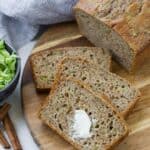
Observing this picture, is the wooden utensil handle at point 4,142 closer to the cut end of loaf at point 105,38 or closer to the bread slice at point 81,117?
the bread slice at point 81,117

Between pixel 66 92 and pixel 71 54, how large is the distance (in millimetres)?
409

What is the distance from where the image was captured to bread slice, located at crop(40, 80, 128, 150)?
2.77 meters

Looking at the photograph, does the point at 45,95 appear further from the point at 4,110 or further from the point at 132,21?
the point at 132,21

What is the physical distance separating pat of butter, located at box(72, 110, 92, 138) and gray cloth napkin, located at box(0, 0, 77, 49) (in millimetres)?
949

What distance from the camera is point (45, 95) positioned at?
10.2 feet

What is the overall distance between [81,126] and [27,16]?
42.0 inches

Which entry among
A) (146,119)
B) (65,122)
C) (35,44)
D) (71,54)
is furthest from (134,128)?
(35,44)

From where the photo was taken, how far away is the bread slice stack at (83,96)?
2787 mm

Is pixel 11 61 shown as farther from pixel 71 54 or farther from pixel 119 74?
pixel 119 74

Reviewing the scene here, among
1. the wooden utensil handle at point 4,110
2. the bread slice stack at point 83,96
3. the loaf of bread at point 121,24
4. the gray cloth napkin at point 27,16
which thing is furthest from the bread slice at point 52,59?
the gray cloth napkin at point 27,16

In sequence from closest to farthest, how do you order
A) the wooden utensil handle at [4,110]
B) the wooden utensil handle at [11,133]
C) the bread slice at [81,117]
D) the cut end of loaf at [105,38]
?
the bread slice at [81,117], the wooden utensil handle at [11,133], the wooden utensil handle at [4,110], the cut end of loaf at [105,38]

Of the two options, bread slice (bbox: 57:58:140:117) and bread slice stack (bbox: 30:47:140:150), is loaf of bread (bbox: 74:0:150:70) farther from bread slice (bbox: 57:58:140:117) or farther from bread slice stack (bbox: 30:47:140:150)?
bread slice (bbox: 57:58:140:117)

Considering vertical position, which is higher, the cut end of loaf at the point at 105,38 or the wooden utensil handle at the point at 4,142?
the cut end of loaf at the point at 105,38

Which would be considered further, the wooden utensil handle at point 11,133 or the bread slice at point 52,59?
the bread slice at point 52,59
